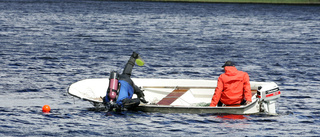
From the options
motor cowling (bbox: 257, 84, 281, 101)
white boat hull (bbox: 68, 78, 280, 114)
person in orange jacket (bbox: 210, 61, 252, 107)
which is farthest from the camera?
white boat hull (bbox: 68, 78, 280, 114)

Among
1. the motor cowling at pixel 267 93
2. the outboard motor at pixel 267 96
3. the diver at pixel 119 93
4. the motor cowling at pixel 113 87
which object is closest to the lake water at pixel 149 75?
the outboard motor at pixel 267 96

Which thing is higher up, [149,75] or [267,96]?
[149,75]

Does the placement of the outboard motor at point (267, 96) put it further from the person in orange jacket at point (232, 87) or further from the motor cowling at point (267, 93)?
the person in orange jacket at point (232, 87)

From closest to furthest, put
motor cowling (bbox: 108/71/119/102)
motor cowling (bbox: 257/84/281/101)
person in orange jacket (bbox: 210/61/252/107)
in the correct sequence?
1. person in orange jacket (bbox: 210/61/252/107)
2. motor cowling (bbox: 108/71/119/102)
3. motor cowling (bbox: 257/84/281/101)

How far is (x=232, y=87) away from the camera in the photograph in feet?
52.5

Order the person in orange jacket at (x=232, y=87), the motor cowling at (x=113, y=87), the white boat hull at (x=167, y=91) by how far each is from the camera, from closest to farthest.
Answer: the person in orange jacket at (x=232, y=87), the motor cowling at (x=113, y=87), the white boat hull at (x=167, y=91)

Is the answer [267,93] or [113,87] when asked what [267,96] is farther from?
[113,87]

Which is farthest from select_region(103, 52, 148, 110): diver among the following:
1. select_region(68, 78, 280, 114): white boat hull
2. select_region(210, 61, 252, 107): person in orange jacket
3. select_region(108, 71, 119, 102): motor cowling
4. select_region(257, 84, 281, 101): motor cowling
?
select_region(257, 84, 281, 101): motor cowling

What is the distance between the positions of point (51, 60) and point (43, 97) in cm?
1246

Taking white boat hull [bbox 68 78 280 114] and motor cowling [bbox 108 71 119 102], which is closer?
motor cowling [bbox 108 71 119 102]

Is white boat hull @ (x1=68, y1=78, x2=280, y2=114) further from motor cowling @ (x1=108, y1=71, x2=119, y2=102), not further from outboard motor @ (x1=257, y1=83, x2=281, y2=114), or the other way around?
motor cowling @ (x1=108, y1=71, x2=119, y2=102)

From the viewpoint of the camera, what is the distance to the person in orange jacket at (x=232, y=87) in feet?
52.3

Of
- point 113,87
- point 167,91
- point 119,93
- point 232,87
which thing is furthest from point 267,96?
point 113,87

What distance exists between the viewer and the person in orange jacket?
52.3 feet
